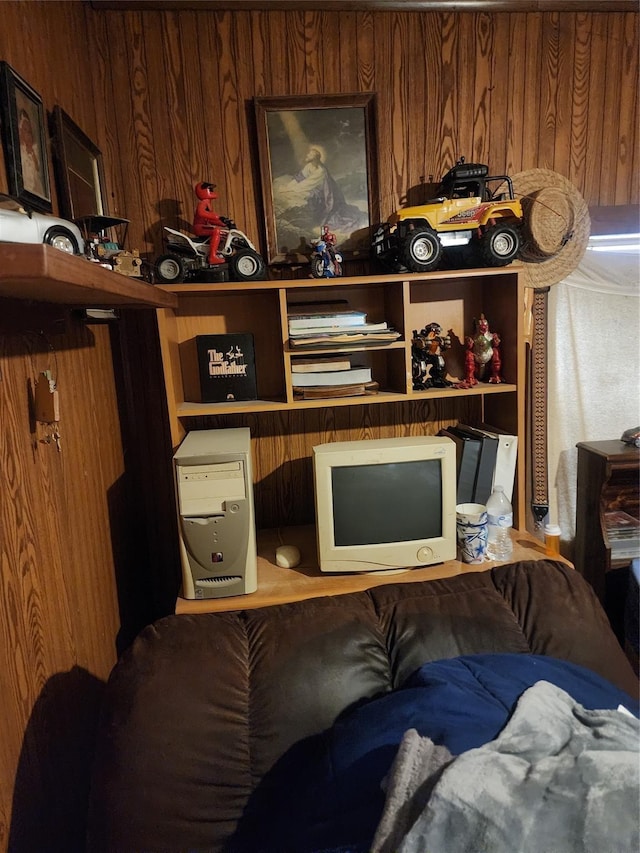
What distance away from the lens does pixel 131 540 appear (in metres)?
1.85

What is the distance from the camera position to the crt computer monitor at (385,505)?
158cm

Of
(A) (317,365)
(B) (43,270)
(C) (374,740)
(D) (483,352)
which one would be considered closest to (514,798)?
(C) (374,740)

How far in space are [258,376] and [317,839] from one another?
1.39 m

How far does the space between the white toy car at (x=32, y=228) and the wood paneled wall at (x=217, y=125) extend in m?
0.41

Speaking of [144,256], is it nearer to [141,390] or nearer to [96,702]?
[141,390]

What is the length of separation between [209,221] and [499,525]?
1.36 m

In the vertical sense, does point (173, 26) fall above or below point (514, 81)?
above

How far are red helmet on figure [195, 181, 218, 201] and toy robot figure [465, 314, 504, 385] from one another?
0.99 metres

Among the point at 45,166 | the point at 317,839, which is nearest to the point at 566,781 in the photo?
the point at 317,839

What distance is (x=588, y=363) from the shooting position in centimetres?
206

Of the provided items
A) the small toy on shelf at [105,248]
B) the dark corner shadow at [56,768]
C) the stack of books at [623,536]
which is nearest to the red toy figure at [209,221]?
the small toy on shelf at [105,248]

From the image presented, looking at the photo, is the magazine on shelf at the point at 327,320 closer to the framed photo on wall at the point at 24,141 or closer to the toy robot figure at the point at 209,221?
the toy robot figure at the point at 209,221

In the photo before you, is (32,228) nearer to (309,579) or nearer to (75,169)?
(75,169)

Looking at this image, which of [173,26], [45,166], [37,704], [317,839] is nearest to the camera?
[317,839]
